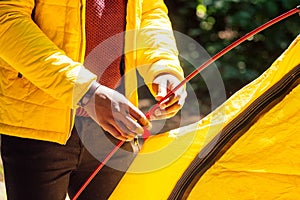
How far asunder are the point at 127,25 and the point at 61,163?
15.1 inches

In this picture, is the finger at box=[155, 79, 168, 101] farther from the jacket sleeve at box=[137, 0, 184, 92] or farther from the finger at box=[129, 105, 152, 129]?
the finger at box=[129, 105, 152, 129]

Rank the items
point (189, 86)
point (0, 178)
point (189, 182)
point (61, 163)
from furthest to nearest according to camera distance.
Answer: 1. point (189, 86)
2. point (0, 178)
3. point (61, 163)
4. point (189, 182)

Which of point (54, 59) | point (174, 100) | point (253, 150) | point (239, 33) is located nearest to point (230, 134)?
point (253, 150)

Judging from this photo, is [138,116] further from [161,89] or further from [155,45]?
[155,45]

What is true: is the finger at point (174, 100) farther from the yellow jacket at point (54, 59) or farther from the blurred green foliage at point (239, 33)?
the blurred green foliage at point (239, 33)

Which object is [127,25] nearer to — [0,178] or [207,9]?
[0,178]

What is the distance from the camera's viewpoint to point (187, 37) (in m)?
Result: 4.77

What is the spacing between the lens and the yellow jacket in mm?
1746

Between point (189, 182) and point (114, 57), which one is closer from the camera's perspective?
point (189, 182)

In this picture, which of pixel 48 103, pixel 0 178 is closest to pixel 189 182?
pixel 48 103

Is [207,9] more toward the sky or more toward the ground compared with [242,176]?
more toward the sky

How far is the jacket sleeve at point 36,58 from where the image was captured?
1725mm

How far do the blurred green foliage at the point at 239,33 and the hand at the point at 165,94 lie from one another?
2.36 m

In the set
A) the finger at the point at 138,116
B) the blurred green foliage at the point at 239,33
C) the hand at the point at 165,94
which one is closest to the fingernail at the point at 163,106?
the hand at the point at 165,94
